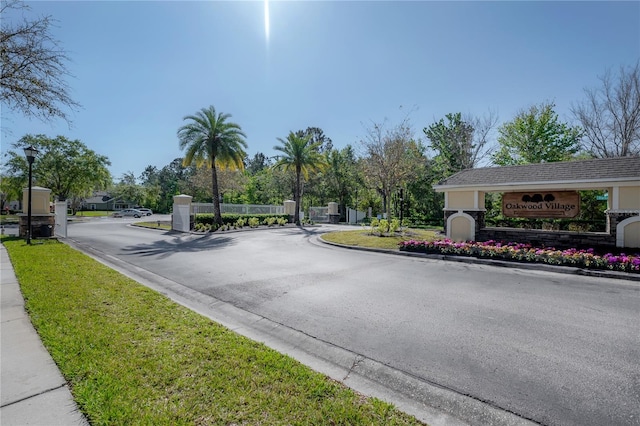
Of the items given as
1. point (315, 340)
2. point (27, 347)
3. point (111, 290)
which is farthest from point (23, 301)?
point (315, 340)

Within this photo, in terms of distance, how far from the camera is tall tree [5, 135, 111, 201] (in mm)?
35281

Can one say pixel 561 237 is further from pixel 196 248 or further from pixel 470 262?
pixel 196 248

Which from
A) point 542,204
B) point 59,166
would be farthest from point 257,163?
point 542,204

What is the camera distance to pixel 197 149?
2155 cm

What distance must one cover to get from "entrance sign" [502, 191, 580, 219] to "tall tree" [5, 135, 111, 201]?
4424 cm

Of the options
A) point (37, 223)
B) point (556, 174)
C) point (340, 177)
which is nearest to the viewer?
point (556, 174)

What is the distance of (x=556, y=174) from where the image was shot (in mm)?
12086

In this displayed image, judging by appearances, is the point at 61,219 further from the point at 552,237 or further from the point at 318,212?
the point at 318,212

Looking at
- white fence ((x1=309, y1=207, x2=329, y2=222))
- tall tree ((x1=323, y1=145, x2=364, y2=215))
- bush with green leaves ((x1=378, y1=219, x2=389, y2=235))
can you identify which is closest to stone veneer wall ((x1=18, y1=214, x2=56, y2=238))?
bush with green leaves ((x1=378, y1=219, x2=389, y2=235))

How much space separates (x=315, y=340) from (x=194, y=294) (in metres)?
3.30

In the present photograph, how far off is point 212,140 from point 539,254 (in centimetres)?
2012

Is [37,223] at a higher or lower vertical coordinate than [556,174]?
lower

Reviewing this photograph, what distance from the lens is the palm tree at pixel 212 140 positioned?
21.4 metres

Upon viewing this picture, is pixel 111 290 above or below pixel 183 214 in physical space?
below
